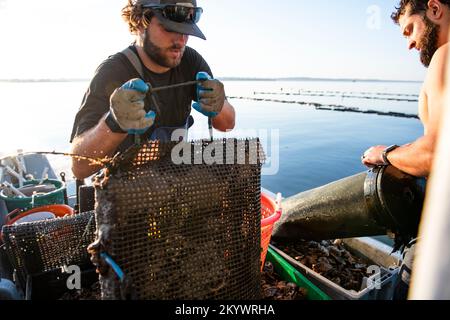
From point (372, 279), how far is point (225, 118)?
226 centimetres

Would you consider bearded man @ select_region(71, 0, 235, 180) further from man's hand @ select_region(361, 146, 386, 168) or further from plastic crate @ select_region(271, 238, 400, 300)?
plastic crate @ select_region(271, 238, 400, 300)

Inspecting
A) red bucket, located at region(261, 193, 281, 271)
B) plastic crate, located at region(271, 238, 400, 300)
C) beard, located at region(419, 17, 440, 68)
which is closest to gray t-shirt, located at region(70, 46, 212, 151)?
red bucket, located at region(261, 193, 281, 271)

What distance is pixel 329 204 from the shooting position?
134 inches

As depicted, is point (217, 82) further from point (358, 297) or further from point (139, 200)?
point (358, 297)

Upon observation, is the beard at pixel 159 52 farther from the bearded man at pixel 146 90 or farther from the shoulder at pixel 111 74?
the shoulder at pixel 111 74

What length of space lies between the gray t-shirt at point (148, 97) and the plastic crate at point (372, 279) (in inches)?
74.8

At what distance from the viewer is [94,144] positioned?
85.9 inches

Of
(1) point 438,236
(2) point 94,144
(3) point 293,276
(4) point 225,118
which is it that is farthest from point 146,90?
(3) point 293,276

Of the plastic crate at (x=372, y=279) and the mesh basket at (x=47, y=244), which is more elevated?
the mesh basket at (x=47, y=244)

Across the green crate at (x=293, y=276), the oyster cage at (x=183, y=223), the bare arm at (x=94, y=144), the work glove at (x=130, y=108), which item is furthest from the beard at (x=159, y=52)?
the green crate at (x=293, y=276)

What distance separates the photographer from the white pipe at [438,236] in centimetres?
62

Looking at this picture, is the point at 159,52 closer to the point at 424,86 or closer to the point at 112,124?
the point at 112,124

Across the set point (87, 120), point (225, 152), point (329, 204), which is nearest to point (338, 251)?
point (329, 204)
